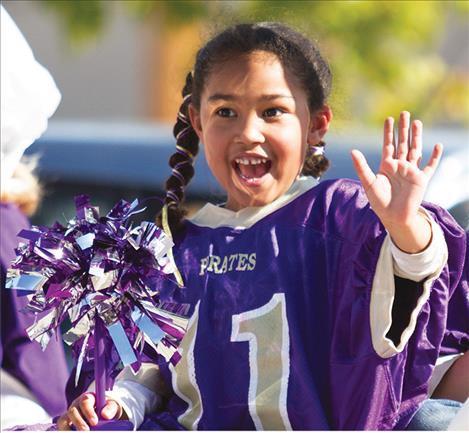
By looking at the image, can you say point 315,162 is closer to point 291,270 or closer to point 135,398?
point 291,270

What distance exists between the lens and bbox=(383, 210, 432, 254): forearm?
2.12m

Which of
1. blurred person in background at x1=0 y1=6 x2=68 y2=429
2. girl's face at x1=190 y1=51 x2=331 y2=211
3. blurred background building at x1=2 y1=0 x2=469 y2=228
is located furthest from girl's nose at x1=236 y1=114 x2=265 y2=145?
blurred person in background at x1=0 y1=6 x2=68 y2=429

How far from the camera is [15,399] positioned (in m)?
3.18

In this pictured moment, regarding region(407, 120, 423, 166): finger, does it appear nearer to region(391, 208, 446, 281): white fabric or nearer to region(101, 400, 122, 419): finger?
region(391, 208, 446, 281): white fabric

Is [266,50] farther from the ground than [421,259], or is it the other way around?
[266,50]

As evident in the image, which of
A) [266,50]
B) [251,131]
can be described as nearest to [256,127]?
[251,131]

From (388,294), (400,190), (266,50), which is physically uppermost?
(266,50)

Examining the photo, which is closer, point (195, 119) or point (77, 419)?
point (77, 419)

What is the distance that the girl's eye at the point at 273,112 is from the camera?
8.37 ft

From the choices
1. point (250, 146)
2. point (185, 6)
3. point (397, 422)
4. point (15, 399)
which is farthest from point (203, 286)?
point (185, 6)

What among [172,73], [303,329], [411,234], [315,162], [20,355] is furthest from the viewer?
[172,73]

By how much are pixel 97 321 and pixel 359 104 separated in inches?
524

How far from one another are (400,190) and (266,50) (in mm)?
606

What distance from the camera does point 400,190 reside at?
2.14 m
